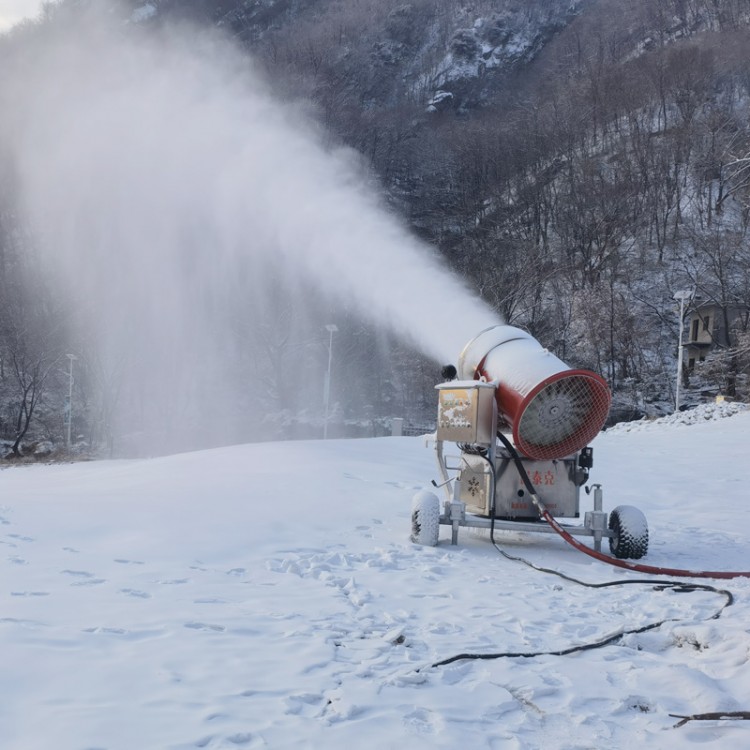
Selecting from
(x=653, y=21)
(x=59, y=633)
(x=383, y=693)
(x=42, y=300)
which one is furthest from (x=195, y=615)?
(x=653, y=21)

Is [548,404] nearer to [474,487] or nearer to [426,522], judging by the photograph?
[474,487]

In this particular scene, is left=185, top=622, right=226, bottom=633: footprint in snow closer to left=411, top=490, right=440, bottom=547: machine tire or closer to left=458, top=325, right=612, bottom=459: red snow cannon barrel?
left=411, top=490, right=440, bottom=547: machine tire

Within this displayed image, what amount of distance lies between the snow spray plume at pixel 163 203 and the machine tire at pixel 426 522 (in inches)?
716

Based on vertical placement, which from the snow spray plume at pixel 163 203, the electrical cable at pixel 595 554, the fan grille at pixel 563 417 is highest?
the snow spray plume at pixel 163 203

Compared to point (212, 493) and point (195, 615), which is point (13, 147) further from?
point (195, 615)

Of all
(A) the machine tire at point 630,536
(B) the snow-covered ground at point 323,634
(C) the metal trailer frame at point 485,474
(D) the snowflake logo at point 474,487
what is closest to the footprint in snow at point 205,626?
(B) the snow-covered ground at point 323,634

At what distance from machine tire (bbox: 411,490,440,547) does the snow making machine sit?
0.01m

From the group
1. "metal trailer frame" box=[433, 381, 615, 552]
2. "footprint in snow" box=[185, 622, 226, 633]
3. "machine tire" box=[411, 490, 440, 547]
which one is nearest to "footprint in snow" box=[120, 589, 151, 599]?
"footprint in snow" box=[185, 622, 226, 633]

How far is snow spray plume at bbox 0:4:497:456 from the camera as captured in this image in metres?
30.7

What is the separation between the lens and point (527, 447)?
7.03m

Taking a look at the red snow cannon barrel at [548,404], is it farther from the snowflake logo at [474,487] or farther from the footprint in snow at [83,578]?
the footprint in snow at [83,578]

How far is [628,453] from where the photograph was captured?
53.8 feet

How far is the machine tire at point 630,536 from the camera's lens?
6.71 metres

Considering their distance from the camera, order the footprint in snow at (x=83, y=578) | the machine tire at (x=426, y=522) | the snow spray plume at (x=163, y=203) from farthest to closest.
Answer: the snow spray plume at (x=163, y=203), the machine tire at (x=426, y=522), the footprint in snow at (x=83, y=578)
